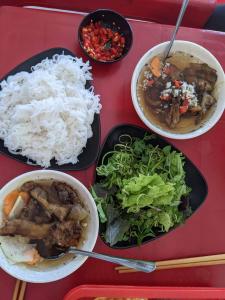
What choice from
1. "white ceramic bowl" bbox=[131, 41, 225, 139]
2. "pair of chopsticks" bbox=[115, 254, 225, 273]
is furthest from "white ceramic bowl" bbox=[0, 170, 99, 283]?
"white ceramic bowl" bbox=[131, 41, 225, 139]

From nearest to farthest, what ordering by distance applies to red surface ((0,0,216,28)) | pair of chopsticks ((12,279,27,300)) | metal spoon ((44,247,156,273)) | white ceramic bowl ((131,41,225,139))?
1. metal spoon ((44,247,156,273))
2. pair of chopsticks ((12,279,27,300))
3. white ceramic bowl ((131,41,225,139))
4. red surface ((0,0,216,28))

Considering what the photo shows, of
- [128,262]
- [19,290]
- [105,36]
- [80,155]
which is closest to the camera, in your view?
[128,262]

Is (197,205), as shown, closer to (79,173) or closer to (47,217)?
(79,173)

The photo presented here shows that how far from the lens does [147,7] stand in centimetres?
216

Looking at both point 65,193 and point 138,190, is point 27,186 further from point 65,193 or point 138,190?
point 138,190

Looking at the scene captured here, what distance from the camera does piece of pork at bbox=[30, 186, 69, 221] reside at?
1689 mm

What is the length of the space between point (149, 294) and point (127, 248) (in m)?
0.21

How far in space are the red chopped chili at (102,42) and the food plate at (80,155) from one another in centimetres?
10

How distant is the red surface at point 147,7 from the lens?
7.02ft

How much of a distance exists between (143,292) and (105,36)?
1.12 m

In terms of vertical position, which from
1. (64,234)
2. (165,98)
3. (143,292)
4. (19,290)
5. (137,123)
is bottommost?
(19,290)

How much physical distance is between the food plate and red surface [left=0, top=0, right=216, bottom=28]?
1.24 ft

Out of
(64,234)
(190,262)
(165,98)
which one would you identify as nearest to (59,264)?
(64,234)

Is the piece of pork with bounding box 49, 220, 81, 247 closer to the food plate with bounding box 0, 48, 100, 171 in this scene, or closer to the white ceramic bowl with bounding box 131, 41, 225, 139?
the food plate with bounding box 0, 48, 100, 171
